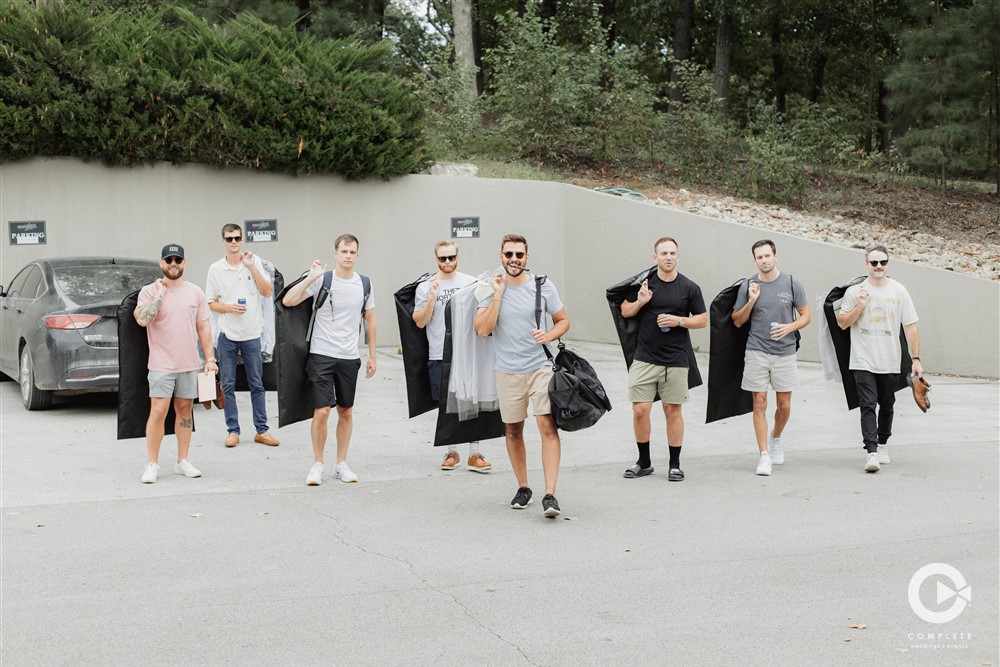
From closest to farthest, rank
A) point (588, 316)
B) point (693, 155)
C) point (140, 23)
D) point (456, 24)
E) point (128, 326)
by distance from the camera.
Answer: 1. point (128, 326)
2. point (140, 23)
3. point (588, 316)
4. point (693, 155)
5. point (456, 24)

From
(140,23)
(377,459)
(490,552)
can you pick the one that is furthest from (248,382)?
(140,23)

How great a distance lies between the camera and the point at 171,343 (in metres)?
8.48

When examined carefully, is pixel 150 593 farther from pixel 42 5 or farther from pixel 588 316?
pixel 588 316

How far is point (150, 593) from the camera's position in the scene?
5801 mm

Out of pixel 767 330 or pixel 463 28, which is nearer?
pixel 767 330

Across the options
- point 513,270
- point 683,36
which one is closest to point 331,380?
point 513,270

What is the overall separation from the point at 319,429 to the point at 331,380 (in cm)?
39

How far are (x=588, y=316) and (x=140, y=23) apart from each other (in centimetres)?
795

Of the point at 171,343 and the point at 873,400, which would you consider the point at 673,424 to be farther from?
the point at 171,343

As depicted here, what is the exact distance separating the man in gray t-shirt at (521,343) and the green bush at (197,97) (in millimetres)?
8765

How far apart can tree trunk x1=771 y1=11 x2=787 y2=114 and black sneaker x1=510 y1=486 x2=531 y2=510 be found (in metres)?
25.5

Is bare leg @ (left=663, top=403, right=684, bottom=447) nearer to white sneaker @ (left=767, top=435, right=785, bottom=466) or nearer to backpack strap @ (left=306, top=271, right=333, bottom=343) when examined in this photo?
white sneaker @ (left=767, top=435, right=785, bottom=466)

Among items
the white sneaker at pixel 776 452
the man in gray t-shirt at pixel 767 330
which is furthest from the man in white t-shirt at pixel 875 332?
the white sneaker at pixel 776 452

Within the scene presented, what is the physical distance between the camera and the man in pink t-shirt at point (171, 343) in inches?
332
